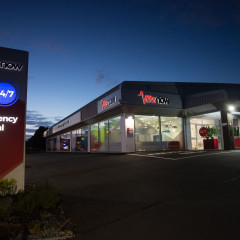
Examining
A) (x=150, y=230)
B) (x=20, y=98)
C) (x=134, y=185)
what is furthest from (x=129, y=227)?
(x=20, y=98)

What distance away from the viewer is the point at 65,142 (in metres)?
33.8

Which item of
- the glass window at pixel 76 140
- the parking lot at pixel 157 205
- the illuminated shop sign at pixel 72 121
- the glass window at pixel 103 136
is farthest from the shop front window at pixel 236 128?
the glass window at pixel 76 140

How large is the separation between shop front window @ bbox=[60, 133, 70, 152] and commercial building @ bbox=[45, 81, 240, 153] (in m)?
12.9

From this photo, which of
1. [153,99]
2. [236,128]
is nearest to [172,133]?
[153,99]

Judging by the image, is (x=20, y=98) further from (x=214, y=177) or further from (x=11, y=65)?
(x=214, y=177)

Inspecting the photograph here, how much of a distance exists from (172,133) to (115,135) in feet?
16.2

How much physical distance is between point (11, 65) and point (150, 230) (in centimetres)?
518

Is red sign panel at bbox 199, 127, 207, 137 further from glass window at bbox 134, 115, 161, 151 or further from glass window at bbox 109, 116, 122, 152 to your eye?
glass window at bbox 109, 116, 122, 152

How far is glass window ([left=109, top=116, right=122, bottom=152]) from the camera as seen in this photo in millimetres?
16427

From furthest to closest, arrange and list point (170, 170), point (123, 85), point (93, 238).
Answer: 1. point (123, 85)
2. point (170, 170)
3. point (93, 238)

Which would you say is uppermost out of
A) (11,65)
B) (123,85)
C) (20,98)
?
(123,85)

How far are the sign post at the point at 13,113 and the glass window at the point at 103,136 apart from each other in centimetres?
1317

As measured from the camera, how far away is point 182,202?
406 centimetres

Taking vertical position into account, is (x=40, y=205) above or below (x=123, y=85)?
below
